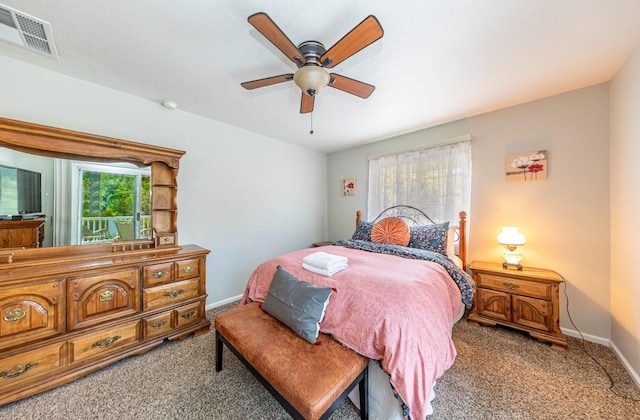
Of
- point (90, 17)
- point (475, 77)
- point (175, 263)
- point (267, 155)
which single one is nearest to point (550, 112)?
point (475, 77)

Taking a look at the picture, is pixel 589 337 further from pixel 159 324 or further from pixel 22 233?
pixel 22 233

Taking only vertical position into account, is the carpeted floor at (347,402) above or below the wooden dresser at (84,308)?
below

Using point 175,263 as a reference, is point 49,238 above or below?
above

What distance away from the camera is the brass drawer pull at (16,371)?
1.42 metres

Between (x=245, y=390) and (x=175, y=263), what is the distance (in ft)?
4.21

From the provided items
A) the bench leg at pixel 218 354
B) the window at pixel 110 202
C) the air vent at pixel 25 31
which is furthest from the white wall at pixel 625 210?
the window at pixel 110 202

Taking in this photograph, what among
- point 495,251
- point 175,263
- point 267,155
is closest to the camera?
point 175,263

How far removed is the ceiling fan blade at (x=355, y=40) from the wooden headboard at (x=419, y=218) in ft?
7.72

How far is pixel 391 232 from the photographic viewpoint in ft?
9.50

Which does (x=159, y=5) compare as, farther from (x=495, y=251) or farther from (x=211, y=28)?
(x=495, y=251)

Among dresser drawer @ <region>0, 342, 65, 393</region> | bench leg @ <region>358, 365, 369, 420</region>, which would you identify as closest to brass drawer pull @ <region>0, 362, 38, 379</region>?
dresser drawer @ <region>0, 342, 65, 393</region>

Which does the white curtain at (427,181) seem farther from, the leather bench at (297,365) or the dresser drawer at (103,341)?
the dresser drawer at (103,341)

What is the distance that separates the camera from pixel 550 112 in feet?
7.57

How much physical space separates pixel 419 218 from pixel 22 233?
13.5 feet
